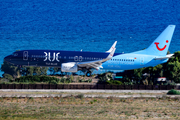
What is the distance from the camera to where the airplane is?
58.8 m

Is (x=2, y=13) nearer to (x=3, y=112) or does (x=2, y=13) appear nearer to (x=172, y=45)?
(x=172, y=45)

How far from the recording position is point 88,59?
2371 inches

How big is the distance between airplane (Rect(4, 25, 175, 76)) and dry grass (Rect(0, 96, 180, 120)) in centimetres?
1959

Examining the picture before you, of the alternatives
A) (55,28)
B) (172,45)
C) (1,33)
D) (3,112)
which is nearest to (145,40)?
(172,45)

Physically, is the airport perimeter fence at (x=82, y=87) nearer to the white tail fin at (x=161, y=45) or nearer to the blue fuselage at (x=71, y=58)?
the blue fuselage at (x=71, y=58)

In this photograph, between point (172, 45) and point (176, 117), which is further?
point (172, 45)

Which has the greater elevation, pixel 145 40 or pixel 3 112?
pixel 145 40

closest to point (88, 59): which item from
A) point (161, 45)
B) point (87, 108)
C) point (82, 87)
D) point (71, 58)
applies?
point (71, 58)

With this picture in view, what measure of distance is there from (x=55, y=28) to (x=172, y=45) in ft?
222

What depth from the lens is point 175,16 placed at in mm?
164875

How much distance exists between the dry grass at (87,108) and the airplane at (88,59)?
1959 cm

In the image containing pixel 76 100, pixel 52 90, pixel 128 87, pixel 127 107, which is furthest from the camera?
pixel 128 87

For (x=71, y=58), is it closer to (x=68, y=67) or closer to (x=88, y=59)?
(x=68, y=67)

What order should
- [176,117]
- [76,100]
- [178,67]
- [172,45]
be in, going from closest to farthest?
[176,117] → [76,100] → [178,67] → [172,45]
